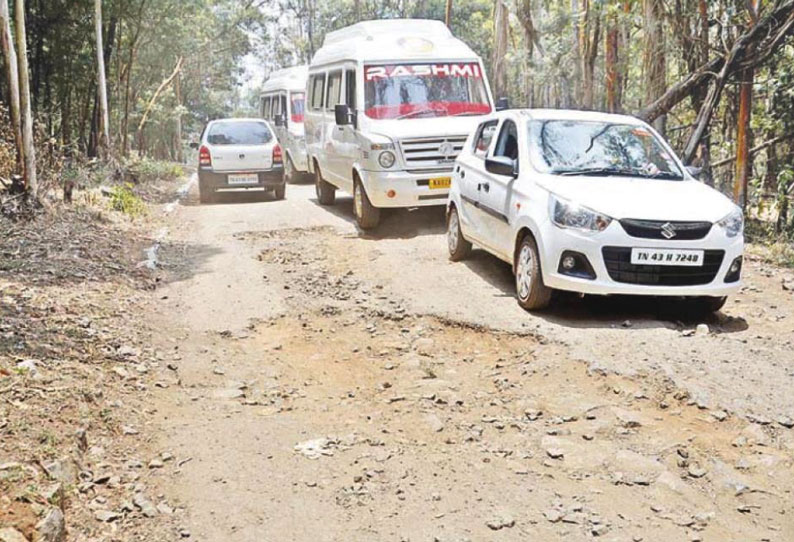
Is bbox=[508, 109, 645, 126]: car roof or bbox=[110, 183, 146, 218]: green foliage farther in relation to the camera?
bbox=[110, 183, 146, 218]: green foliage

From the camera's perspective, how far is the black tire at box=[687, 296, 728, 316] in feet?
22.0

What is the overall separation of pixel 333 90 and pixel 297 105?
7.14m

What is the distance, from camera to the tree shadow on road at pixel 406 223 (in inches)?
434

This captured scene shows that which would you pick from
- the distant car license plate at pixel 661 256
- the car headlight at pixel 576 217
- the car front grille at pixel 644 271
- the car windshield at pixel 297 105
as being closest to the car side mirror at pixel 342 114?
the car headlight at pixel 576 217

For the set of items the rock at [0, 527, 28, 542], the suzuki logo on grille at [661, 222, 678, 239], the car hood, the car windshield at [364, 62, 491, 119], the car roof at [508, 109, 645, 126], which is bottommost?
the rock at [0, 527, 28, 542]

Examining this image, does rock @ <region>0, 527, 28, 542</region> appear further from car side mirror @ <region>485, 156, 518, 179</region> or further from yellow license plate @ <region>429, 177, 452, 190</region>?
yellow license plate @ <region>429, 177, 452, 190</region>

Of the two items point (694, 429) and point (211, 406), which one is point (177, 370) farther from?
point (694, 429)

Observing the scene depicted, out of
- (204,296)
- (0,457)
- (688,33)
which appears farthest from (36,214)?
(688,33)

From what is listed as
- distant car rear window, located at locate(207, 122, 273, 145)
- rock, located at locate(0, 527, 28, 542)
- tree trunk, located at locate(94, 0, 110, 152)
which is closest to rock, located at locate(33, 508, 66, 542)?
rock, located at locate(0, 527, 28, 542)

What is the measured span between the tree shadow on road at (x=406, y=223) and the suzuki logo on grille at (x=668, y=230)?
4928 millimetres

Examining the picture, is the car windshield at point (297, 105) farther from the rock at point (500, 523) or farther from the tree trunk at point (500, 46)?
the rock at point (500, 523)

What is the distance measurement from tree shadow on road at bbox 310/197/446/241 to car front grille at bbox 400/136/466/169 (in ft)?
3.13

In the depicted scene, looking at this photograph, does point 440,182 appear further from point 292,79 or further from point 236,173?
point 292,79

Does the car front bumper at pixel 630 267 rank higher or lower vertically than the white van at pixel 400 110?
lower
